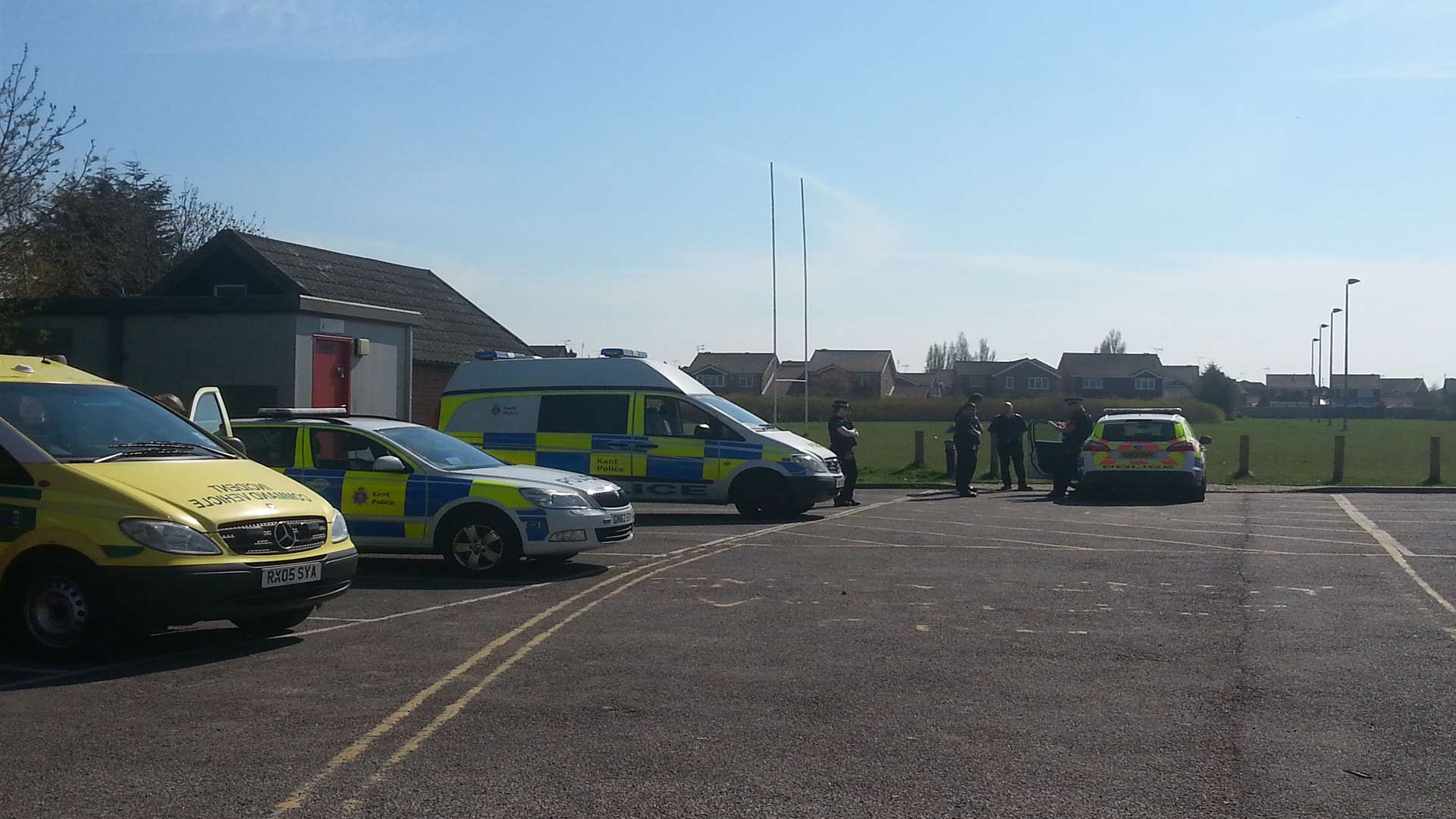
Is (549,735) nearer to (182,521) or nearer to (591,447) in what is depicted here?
(182,521)

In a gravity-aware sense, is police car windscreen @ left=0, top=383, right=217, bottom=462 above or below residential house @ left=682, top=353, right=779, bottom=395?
below

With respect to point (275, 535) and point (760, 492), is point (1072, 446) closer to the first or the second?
point (760, 492)

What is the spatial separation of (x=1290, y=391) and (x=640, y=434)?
6600 inches

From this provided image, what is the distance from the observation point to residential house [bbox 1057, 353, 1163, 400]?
407ft

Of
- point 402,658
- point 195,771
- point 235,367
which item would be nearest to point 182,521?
point 402,658

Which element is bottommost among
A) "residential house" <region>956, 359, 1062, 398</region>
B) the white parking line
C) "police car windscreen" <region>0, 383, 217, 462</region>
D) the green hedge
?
the white parking line

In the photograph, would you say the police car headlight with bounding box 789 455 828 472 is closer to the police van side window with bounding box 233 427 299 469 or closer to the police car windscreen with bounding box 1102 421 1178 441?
the police car windscreen with bounding box 1102 421 1178 441

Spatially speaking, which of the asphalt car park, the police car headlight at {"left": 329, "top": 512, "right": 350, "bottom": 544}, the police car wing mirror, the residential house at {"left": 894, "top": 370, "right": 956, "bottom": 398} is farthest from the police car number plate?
the residential house at {"left": 894, "top": 370, "right": 956, "bottom": 398}

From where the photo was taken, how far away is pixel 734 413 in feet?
61.1

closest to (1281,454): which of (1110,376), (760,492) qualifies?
(760,492)

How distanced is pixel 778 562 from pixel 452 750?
7243 millimetres

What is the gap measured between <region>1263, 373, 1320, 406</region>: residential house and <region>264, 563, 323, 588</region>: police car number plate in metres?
150

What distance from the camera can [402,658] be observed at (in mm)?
8328

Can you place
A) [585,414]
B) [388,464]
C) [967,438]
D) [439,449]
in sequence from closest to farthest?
[388,464] < [439,449] < [585,414] < [967,438]
